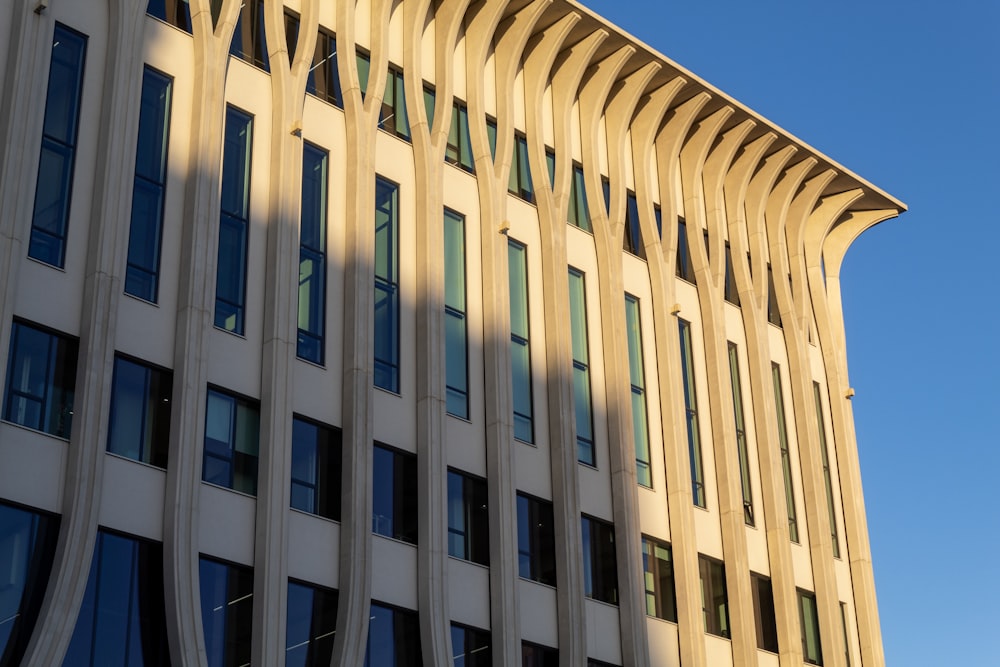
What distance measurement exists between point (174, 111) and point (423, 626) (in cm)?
1087

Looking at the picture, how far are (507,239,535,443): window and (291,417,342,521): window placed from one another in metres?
5.10

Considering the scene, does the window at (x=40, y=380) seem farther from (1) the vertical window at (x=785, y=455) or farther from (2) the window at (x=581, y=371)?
(1) the vertical window at (x=785, y=455)

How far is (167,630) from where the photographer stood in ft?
76.2

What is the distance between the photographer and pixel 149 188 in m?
26.2

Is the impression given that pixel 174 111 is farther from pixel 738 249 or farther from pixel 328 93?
pixel 738 249

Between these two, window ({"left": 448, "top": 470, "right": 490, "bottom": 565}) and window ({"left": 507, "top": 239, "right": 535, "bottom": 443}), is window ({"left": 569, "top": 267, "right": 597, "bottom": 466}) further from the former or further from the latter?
window ({"left": 448, "top": 470, "right": 490, "bottom": 565})

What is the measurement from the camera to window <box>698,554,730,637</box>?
33.1 metres

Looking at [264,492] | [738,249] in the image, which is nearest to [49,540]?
[264,492]

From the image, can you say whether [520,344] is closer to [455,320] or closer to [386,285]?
[455,320]

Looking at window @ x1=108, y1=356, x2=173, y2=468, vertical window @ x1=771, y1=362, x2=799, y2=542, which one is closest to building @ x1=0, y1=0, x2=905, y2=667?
window @ x1=108, y1=356, x2=173, y2=468

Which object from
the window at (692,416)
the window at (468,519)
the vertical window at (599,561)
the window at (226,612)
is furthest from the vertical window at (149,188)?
the window at (692,416)

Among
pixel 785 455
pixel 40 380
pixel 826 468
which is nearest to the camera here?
pixel 40 380

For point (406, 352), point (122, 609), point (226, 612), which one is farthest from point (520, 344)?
point (122, 609)

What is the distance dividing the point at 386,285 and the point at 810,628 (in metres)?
14.6
